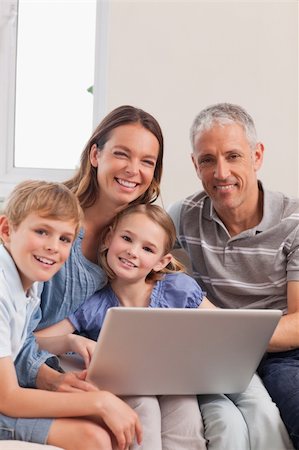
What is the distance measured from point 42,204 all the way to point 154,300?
445mm

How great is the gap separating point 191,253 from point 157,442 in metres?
0.68

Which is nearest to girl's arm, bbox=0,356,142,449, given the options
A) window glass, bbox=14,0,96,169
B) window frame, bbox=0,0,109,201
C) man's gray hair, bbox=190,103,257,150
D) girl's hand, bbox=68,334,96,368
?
girl's hand, bbox=68,334,96,368

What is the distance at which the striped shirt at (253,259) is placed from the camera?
6.56 feet

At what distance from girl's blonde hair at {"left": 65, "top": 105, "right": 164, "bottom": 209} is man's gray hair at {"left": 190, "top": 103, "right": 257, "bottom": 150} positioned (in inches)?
7.3

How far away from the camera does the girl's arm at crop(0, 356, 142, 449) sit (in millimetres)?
1426

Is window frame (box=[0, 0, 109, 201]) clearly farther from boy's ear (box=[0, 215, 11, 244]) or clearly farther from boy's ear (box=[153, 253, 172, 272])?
boy's ear (box=[0, 215, 11, 244])

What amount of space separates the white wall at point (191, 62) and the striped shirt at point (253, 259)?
0.65 m

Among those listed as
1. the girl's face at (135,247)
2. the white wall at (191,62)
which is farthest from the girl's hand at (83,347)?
the white wall at (191,62)

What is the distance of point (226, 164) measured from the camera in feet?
6.59

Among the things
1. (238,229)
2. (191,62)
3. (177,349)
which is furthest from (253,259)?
(191,62)

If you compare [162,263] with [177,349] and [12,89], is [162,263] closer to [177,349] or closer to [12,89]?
[177,349]

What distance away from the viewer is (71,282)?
179 centimetres

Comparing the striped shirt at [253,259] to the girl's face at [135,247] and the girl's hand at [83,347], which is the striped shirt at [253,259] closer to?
the girl's face at [135,247]

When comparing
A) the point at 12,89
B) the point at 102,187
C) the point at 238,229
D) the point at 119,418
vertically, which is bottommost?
the point at 119,418
